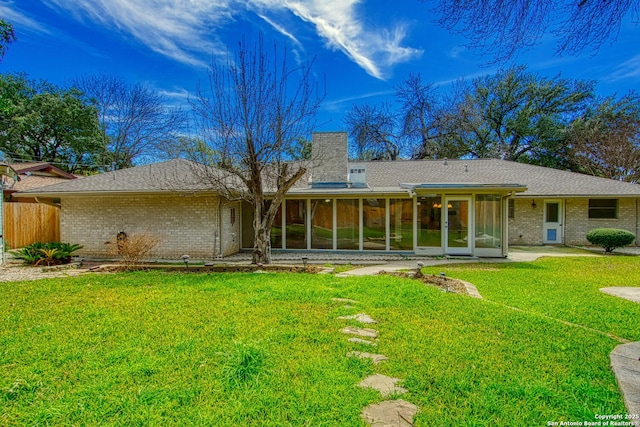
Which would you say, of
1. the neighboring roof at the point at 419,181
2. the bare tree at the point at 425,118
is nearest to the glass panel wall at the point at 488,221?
the neighboring roof at the point at 419,181

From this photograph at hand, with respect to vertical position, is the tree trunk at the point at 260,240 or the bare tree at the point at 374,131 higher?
the bare tree at the point at 374,131

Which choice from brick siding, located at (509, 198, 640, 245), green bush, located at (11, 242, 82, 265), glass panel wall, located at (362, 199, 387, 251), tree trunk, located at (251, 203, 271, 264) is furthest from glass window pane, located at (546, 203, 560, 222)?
green bush, located at (11, 242, 82, 265)

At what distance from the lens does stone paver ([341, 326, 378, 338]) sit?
3904mm

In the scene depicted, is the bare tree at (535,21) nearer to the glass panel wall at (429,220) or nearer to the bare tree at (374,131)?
the glass panel wall at (429,220)

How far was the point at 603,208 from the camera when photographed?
549 inches

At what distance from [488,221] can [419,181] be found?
3627mm

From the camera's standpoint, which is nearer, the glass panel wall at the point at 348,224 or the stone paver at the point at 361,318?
the stone paver at the point at 361,318

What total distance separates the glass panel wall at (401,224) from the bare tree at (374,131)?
15.7 metres

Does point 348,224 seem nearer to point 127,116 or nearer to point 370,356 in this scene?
point 370,356

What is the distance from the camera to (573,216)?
1399cm

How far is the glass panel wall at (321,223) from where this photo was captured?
39.6 ft

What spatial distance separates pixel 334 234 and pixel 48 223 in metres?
13.0

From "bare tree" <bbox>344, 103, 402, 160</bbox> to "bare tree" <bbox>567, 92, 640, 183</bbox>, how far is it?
1266 cm

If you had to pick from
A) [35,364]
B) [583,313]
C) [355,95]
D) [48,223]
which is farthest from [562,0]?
[48,223]
